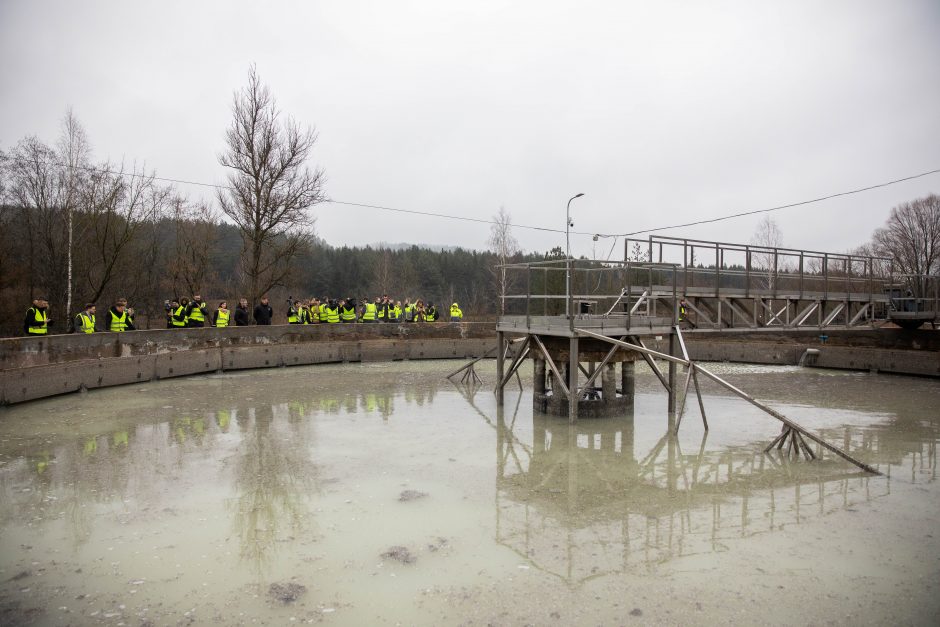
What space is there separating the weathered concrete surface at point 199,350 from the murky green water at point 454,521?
1425mm

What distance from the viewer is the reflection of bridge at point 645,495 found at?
5.41 meters

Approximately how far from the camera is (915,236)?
46.4 m

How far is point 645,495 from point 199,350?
47.3ft

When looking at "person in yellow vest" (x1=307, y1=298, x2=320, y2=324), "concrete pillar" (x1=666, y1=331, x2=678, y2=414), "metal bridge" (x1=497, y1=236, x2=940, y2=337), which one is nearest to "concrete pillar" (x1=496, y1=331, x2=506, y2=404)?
"metal bridge" (x1=497, y1=236, x2=940, y2=337)

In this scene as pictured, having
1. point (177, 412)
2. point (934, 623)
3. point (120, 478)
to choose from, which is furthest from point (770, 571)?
point (177, 412)

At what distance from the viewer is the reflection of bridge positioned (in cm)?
541

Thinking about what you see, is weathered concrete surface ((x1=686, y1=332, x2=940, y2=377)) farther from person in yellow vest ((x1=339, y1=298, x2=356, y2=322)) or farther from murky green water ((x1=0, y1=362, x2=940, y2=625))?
person in yellow vest ((x1=339, y1=298, x2=356, y2=322))

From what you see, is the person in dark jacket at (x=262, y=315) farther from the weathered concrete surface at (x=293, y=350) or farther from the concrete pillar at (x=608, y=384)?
the concrete pillar at (x=608, y=384)

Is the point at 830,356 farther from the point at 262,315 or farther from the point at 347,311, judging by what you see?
the point at 262,315

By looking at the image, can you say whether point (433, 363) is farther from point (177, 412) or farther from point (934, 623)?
point (934, 623)

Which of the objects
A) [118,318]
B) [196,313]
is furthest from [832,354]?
[118,318]

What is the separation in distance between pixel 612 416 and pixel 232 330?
12.6 m

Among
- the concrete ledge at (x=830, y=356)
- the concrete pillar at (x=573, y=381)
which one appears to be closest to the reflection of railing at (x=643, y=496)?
the concrete pillar at (x=573, y=381)

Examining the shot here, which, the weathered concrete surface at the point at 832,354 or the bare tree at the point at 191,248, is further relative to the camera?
the bare tree at the point at 191,248
